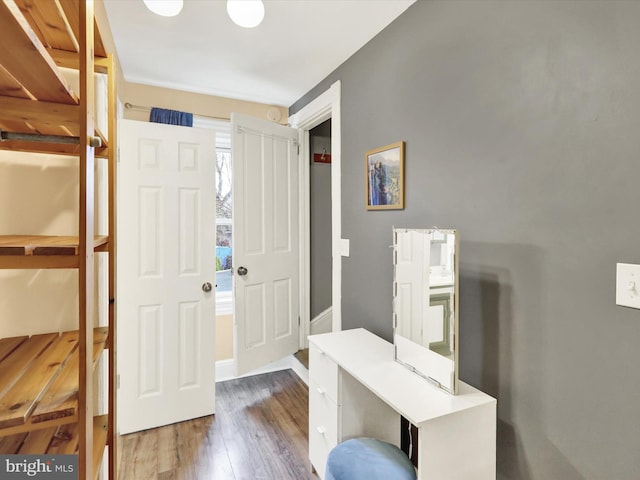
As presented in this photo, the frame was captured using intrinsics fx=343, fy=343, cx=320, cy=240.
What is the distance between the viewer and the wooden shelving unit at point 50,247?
0.77 metres

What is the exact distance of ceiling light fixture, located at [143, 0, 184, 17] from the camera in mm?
1617

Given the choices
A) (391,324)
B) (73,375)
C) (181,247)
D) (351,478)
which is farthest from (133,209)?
(351,478)

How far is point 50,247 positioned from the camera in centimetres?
84

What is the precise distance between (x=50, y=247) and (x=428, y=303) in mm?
1303

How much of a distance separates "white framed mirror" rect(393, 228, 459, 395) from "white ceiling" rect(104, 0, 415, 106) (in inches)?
48.4

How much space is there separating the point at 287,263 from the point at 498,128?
2090mm

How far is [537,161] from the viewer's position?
1.17m

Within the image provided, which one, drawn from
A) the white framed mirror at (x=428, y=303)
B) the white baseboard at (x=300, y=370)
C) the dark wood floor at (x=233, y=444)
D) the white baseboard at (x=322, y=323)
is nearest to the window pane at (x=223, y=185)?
the white baseboard at (x=322, y=323)

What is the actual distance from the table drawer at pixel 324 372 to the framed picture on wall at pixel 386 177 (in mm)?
875

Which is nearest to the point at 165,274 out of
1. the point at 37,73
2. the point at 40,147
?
the point at 40,147

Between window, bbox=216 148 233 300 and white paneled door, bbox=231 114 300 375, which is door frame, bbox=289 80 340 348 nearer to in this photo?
white paneled door, bbox=231 114 300 375

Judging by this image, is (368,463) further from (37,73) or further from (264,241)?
(264,241)

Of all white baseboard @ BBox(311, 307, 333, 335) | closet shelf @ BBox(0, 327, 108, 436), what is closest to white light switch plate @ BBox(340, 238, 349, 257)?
white baseboard @ BBox(311, 307, 333, 335)

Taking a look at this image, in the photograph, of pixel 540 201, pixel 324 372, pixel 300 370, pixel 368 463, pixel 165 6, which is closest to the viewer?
pixel 540 201
